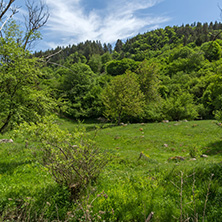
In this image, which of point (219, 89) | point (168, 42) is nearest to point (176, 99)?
point (219, 89)

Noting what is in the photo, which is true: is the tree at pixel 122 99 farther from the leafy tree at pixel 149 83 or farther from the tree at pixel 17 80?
the tree at pixel 17 80

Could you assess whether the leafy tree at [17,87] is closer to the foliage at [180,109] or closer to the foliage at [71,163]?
the foliage at [71,163]

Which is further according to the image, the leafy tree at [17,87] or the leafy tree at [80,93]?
the leafy tree at [80,93]

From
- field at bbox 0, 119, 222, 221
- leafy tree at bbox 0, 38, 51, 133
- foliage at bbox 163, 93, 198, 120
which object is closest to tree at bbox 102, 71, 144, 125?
foliage at bbox 163, 93, 198, 120

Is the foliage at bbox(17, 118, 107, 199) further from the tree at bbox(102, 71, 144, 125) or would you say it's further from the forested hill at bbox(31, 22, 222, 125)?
the tree at bbox(102, 71, 144, 125)

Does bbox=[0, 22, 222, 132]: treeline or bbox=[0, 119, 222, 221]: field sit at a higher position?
bbox=[0, 22, 222, 132]: treeline

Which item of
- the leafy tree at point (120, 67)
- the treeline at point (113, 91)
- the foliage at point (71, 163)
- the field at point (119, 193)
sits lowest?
the field at point (119, 193)

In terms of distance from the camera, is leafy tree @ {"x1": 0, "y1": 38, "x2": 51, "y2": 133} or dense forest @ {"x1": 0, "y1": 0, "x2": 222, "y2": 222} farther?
leafy tree @ {"x1": 0, "y1": 38, "x2": 51, "y2": 133}

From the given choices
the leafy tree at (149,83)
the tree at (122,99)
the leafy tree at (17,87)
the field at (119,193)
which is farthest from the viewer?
the leafy tree at (149,83)

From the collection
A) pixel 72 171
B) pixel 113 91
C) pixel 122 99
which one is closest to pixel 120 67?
pixel 113 91

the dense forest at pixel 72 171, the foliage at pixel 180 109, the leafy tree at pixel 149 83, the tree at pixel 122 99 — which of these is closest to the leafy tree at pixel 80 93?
the leafy tree at pixel 149 83

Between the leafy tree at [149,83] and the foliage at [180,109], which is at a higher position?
the leafy tree at [149,83]

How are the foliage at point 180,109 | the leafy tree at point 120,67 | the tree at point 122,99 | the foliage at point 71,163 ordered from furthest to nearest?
the leafy tree at point 120,67
the foliage at point 180,109
the tree at point 122,99
the foliage at point 71,163

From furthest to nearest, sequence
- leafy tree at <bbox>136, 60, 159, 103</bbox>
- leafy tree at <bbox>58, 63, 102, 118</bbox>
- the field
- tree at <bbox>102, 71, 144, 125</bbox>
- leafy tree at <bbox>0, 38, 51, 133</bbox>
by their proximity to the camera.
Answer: leafy tree at <bbox>58, 63, 102, 118</bbox> < leafy tree at <bbox>136, 60, 159, 103</bbox> < tree at <bbox>102, 71, 144, 125</bbox> < leafy tree at <bbox>0, 38, 51, 133</bbox> < the field
